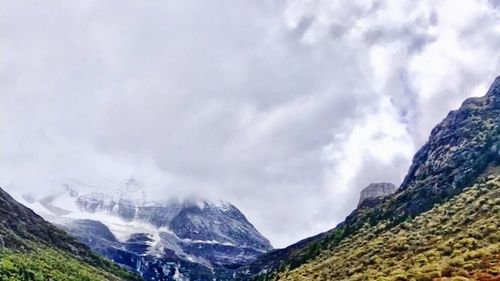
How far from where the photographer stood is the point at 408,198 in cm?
18062

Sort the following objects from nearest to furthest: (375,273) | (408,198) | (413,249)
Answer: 1. (375,273)
2. (413,249)
3. (408,198)

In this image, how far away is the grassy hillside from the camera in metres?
70.5

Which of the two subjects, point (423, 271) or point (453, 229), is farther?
point (453, 229)

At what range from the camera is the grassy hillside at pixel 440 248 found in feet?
231

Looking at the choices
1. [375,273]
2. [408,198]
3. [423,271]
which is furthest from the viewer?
[408,198]

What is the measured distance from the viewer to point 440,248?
93062 mm

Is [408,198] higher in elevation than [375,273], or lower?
higher

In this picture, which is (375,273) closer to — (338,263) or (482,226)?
(482,226)

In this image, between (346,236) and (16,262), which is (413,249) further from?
(16,262)

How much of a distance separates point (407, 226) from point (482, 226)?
48.4 m

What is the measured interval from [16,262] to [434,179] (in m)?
128

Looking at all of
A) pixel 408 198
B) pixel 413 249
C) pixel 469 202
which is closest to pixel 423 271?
pixel 413 249

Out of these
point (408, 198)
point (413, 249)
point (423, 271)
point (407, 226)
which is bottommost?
point (423, 271)

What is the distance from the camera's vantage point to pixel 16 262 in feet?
552
